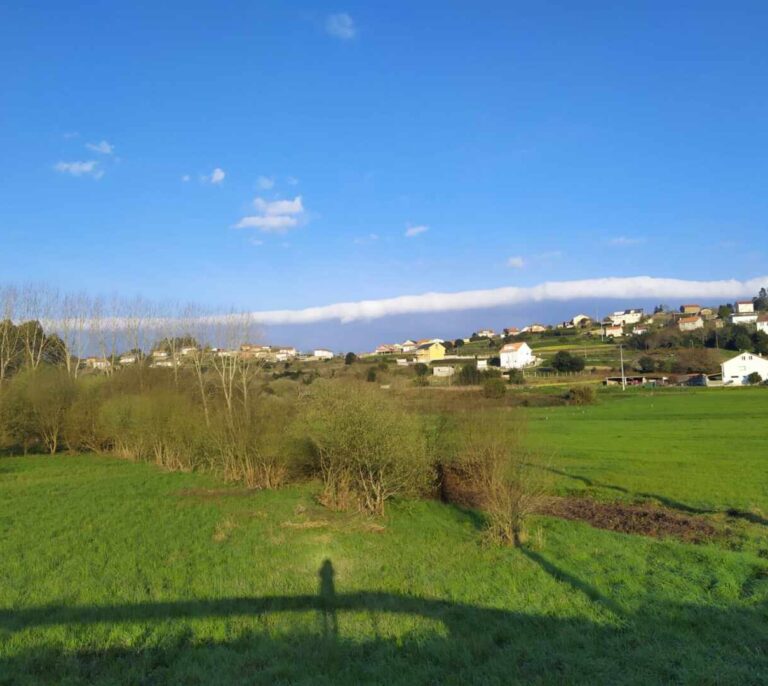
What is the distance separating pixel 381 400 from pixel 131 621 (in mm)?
11298

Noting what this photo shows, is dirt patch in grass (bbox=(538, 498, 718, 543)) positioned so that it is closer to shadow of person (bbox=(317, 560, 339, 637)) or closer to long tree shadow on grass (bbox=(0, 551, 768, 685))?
long tree shadow on grass (bbox=(0, 551, 768, 685))

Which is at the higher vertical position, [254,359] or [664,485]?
[254,359]

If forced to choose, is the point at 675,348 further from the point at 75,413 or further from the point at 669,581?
the point at 669,581

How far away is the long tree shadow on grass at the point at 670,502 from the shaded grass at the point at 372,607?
409 cm

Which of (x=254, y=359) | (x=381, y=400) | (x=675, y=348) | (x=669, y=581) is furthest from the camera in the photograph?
(x=675, y=348)

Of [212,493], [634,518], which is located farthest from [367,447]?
[212,493]

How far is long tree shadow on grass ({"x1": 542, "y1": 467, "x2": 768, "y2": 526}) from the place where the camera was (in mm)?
15614

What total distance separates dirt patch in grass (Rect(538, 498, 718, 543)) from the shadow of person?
24.3 feet

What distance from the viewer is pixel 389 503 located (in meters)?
20.3

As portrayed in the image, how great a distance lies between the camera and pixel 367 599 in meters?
9.79

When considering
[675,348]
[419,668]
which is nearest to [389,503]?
[419,668]

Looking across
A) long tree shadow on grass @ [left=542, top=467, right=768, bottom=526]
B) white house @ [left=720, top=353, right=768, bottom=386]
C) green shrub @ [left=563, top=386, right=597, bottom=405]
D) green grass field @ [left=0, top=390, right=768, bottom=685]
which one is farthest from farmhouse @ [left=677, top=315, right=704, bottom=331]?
green grass field @ [left=0, top=390, right=768, bottom=685]

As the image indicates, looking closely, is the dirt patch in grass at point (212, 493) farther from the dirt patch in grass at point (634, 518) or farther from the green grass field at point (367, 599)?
the dirt patch in grass at point (634, 518)

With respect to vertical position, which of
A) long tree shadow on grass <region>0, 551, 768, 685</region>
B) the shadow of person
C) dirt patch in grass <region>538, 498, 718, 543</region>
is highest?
long tree shadow on grass <region>0, 551, 768, 685</region>
